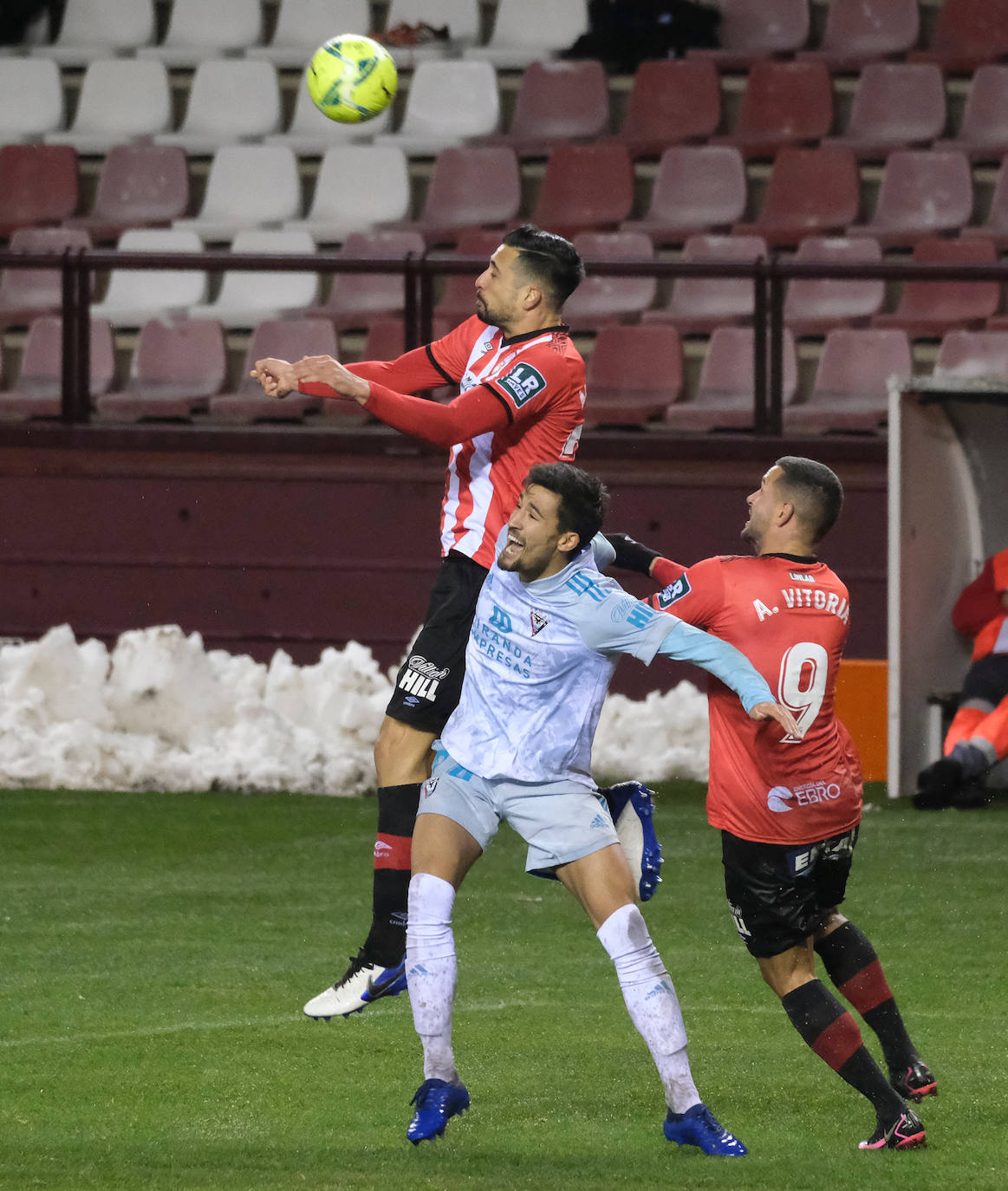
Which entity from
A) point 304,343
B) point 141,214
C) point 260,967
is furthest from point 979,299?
point 260,967

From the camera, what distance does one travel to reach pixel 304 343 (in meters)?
11.8

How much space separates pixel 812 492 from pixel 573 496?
55cm

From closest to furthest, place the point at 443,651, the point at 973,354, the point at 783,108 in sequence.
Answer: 1. the point at 443,651
2. the point at 973,354
3. the point at 783,108

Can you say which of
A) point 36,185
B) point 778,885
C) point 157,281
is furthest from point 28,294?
point 778,885

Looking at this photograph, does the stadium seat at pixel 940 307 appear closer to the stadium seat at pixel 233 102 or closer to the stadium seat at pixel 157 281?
the stadium seat at pixel 157 281

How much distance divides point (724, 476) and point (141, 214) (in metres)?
4.98

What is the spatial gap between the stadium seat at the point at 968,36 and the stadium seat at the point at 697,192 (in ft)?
5.06

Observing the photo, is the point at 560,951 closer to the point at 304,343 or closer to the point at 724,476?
the point at 724,476

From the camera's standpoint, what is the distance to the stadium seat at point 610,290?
11.8 metres

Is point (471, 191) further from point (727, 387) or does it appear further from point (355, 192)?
point (727, 387)

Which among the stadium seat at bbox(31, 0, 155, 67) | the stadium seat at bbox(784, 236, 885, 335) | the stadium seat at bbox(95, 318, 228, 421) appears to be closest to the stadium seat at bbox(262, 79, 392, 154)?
the stadium seat at bbox(31, 0, 155, 67)

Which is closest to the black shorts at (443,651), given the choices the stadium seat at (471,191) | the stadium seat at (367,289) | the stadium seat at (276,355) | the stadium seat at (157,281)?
the stadium seat at (276,355)

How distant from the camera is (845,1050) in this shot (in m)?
4.46

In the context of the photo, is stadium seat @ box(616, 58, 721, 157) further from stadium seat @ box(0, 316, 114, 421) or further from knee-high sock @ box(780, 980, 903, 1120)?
knee-high sock @ box(780, 980, 903, 1120)
